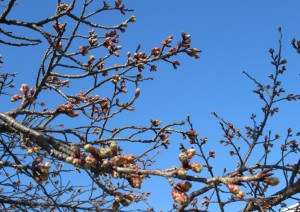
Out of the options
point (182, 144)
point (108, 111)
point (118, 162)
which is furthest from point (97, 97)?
point (118, 162)

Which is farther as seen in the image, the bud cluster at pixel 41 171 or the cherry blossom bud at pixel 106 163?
the bud cluster at pixel 41 171

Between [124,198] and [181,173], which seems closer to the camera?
[181,173]

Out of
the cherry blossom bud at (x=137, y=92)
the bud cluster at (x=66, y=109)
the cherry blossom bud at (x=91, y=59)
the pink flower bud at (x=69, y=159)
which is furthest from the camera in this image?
the cherry blossom bud at (x=137, y=92)

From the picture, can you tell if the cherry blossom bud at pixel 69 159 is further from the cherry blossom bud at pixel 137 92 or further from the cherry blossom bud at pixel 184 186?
the cherry blossom bud at pixel 137 92

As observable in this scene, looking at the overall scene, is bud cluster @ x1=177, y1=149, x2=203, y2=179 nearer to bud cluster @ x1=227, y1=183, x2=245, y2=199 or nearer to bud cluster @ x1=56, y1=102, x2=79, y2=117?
bud cluster @ x1=227, y1=183, x2=245, y2=199

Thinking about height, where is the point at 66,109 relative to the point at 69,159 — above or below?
above

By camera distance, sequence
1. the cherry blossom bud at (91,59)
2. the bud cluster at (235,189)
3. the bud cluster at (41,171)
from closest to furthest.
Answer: the bud cluster at (235,189), the bud cluster at (41,171), the cherry blossom bud at (91,59)

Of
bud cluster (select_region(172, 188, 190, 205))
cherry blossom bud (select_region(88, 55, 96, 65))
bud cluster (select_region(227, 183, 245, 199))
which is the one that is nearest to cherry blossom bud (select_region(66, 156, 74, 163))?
bud cluster (select_region(172, 188, 190, 205))

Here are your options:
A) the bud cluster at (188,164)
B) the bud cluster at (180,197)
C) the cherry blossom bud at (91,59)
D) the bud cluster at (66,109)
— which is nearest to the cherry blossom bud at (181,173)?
the bud cluster at (188,164)

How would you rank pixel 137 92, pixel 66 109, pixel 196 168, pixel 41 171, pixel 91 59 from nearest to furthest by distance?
pixel 196 168 → pixel 41 171 → pixel 66 109 → pixel 91 59 → pixel 137 92

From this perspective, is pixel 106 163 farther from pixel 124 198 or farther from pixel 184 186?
pixel 184 186

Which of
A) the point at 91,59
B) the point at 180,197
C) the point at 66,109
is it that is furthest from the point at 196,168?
the point at 91,59

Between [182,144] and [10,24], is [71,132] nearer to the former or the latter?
[10,24]

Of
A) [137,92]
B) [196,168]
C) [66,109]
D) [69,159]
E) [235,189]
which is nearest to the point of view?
[235,189]
